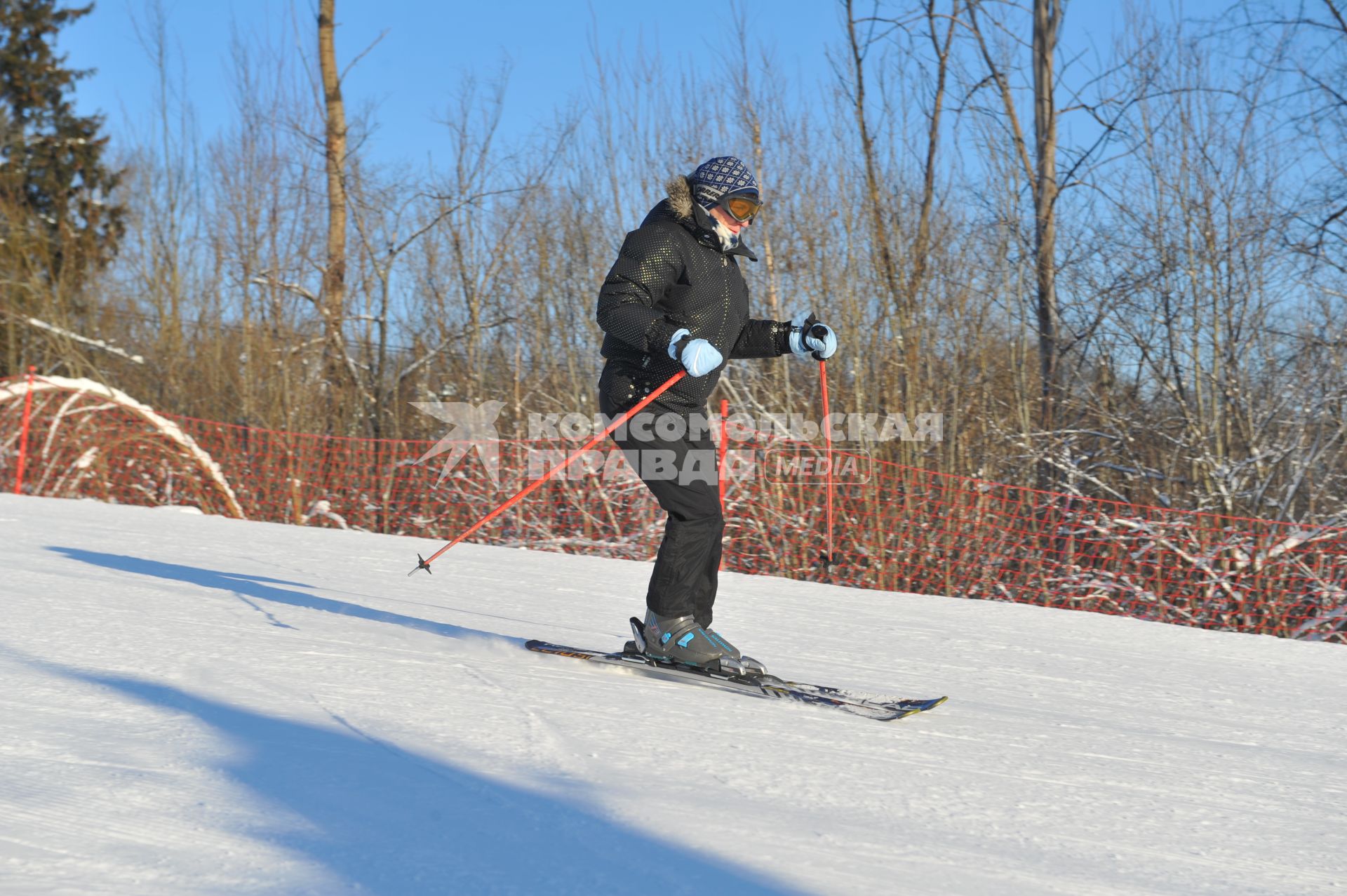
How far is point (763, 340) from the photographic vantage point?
3695 millimetres

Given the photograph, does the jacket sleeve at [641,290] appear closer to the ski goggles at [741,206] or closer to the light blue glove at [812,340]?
the ski goggles at [741,206]

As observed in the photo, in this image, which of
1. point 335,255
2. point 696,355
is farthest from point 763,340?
point 335,255

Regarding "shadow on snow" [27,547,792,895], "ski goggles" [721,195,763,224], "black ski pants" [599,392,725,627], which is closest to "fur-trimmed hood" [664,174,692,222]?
"ski goggles" [721,195,763,224]

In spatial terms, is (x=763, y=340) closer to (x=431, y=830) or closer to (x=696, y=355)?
(x=696, y=355)

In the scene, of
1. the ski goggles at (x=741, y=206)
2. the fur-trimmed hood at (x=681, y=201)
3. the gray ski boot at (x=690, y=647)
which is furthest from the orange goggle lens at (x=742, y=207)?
the gray ski boot at (x=690, y=647)

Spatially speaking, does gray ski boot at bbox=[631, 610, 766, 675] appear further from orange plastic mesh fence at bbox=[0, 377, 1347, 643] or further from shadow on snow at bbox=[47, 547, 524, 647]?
orange plastic mesh fence at bbox=[0, 377, 1347, 643]

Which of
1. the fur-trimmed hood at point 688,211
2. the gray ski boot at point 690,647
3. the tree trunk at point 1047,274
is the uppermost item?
the tree trunk at point 1047,274

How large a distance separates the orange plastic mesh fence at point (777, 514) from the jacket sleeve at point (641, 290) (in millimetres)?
4259

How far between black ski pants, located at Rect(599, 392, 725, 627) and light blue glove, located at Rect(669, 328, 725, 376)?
0.95 ft

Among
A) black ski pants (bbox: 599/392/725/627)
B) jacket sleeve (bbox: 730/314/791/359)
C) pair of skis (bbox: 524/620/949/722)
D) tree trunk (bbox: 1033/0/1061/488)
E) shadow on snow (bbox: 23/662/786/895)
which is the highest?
tree trunk (bbox: 1033/0/1061/488)

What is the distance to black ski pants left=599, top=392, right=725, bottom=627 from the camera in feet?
10.9

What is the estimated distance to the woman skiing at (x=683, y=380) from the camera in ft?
10.7

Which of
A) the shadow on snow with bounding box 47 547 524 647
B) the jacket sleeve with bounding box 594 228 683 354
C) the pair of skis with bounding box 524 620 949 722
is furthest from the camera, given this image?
the shadow on snow with bounding box 47 547 524 647

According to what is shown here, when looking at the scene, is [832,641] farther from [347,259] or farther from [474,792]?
[347,259]
